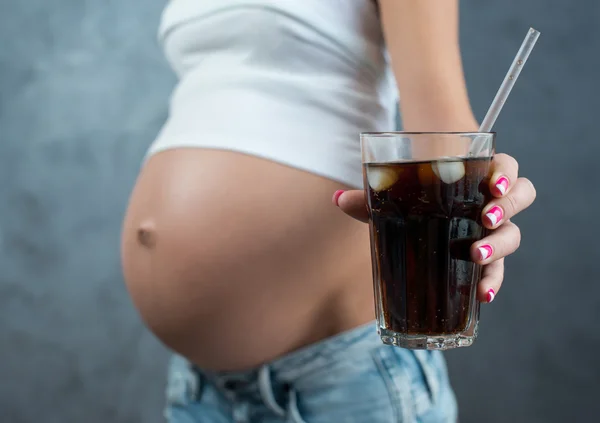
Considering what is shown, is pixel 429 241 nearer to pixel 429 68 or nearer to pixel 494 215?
pixel 494 215

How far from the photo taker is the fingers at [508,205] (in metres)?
0.58

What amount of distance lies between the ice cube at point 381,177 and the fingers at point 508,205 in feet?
0.27

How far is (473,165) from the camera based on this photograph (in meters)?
0.57

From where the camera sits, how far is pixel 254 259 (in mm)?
858

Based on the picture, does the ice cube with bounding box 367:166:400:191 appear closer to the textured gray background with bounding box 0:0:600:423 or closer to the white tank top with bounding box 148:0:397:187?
the white tank top with bounding box 148:0:397:187

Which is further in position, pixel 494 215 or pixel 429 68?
pixel 429 68

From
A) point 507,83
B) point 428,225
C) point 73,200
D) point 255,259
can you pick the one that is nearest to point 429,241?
point 428,225

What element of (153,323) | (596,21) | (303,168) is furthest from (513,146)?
(153,323)

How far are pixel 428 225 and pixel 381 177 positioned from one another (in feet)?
0.18

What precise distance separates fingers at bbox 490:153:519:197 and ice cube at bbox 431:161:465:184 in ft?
0.11

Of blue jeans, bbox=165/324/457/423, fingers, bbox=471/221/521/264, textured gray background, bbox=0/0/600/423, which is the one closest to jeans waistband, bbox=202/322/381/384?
blue jeans, bbox=165/324/457/423

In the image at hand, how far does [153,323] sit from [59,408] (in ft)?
3.18

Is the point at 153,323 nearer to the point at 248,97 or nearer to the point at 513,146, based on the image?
the point at 248,97

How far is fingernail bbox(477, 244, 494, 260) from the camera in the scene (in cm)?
57
